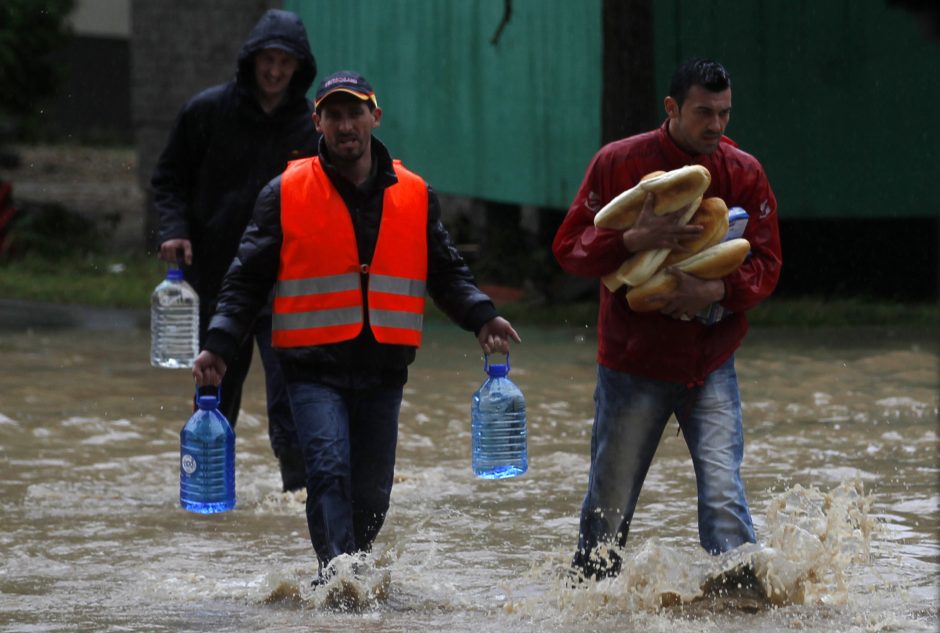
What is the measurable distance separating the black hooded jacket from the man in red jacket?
2.52m

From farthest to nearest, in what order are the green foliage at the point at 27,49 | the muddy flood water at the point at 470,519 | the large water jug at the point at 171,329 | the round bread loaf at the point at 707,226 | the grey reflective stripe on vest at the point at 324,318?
the green foliage at the point at 27,49 < the large water jug at the point at 171,329 < the grey reflective stripe on vest at the point at 324,318 < the muddy flood water at the point at 470,519 < the round bread loaf at the point at 707,226

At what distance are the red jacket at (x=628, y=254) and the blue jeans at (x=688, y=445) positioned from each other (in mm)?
70

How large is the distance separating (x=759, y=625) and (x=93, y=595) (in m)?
2.45

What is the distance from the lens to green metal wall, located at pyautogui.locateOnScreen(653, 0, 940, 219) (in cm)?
1670

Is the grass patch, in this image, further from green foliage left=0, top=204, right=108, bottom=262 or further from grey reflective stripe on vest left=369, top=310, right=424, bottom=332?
grey reflective stripe on vest left=369, top=310, right=424, bottom=332

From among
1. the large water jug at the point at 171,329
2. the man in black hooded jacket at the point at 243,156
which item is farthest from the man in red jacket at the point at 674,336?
the large water jug at the point at 171,329

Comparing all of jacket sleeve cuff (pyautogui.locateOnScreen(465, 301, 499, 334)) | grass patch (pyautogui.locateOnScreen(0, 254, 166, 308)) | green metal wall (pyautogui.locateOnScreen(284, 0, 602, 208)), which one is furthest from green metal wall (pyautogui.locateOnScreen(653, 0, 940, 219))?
jacket sleeve cuff (pyautogui.locateOnScreen(465, 301, 499, 334))

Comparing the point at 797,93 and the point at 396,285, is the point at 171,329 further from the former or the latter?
the point at 797,93

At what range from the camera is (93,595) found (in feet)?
21.1

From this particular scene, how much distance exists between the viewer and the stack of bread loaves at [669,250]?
5.56m

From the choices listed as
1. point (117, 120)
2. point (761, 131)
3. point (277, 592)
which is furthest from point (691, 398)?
point (117, 120)

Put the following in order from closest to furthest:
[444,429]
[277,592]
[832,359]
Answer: [277,592]
[444,429]
[832,359]

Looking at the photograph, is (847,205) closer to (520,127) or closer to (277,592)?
(520,127)

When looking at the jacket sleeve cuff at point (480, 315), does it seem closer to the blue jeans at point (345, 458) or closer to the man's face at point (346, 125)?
the blue jeans at point (345, 458)
